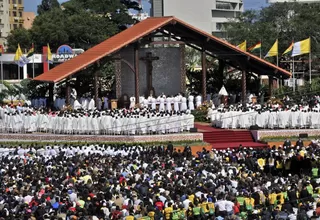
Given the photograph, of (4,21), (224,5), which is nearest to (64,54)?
(4,21)

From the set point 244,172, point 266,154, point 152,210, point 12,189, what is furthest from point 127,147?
point 152,210

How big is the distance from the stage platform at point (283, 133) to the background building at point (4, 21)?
54.5 metres

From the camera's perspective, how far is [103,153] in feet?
107

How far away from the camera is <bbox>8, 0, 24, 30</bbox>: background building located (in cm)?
9212

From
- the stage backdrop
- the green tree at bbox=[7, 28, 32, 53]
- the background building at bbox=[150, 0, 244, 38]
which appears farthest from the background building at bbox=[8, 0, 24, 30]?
the stage backdrop

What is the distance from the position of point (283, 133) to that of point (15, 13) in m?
60.0

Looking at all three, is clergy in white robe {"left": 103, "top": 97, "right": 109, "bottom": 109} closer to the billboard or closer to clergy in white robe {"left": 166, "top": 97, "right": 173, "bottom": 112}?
clergy in white robe {"left": 166, "top": 97, "right": 173, "bottom": 112}

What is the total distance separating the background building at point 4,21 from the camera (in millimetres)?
89250

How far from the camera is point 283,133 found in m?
39.0

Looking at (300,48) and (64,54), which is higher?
(64,54)

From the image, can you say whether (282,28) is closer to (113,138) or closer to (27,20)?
(113,138)

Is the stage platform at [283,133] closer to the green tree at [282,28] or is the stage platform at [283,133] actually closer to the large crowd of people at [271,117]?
the large crowd of people at [271,117]

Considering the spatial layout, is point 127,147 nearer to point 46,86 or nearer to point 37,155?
point 37,155

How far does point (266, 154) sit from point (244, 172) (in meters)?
4.28
